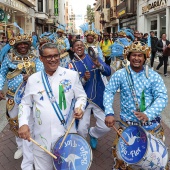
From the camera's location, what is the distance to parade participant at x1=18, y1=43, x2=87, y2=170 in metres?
2.35

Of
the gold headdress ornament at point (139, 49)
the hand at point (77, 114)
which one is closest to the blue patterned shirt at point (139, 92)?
the gold headdress ornament at point (139, 49)

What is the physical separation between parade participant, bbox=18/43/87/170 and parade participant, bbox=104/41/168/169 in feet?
1.56

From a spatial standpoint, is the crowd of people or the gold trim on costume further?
the gold trim on costume

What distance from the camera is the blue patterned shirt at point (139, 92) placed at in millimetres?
2629

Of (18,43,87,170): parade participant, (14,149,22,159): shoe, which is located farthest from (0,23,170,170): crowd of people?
(14,149,22,159): shoe

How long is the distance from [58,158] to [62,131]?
10.1 inches

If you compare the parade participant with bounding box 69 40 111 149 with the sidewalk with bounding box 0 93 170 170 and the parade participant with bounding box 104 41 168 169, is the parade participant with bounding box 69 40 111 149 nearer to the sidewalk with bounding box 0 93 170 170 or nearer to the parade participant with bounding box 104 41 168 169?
the sidewalk with bounding box 0 93 170 170

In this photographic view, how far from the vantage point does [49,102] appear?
7.70 ft

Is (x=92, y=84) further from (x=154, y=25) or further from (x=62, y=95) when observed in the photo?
(x=154, y=25)

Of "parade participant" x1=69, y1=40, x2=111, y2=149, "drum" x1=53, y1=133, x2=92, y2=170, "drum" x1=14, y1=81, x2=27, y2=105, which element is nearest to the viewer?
"drum" x1=53, y1=133, x2=92, y2=170

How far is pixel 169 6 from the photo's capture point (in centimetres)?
1420

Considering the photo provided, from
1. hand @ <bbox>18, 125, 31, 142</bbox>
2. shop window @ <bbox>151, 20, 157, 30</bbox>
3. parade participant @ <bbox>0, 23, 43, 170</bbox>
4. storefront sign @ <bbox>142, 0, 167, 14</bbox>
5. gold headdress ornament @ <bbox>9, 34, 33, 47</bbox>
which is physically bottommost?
hand @ <bbox>18, 125, 31, 142</bbox>

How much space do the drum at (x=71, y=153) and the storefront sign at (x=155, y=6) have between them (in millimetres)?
13997

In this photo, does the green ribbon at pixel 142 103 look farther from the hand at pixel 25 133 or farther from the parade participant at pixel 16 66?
the parade participant at pixel 16 66
